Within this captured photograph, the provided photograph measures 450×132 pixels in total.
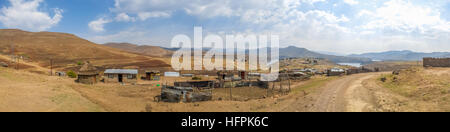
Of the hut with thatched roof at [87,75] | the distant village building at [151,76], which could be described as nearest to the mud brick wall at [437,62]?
the distant village building at [151,76]

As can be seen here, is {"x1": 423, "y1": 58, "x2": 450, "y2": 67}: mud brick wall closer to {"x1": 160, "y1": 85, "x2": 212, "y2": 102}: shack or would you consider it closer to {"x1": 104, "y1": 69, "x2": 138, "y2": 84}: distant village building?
{"x1": 160, "y1": 85, "x2": 212, "y2": 102}: shack

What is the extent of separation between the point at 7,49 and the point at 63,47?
59.8 ft

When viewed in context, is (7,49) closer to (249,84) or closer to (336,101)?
(249,84)

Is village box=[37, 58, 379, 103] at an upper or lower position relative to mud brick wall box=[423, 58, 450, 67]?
lower

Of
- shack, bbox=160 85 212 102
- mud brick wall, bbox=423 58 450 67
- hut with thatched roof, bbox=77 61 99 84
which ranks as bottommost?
shack, bbox=160 85 212 102

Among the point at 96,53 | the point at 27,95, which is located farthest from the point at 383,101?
the point at 96,53

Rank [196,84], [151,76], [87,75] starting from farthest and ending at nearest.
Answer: [151,76] < [87,75] < [196,84]

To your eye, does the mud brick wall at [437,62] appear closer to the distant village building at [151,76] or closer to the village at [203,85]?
the village at [203,85]

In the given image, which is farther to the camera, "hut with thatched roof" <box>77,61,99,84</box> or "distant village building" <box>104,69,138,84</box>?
"distant village building" <box>104,69,138,84</box>

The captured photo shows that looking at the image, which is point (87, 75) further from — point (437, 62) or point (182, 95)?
point (437, 62)

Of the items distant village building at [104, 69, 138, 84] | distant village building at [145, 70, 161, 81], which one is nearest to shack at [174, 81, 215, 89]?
distant village building at [104, 69, 138, 84]

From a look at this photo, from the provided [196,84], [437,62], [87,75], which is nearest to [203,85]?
[196,84]

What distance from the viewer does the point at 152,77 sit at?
→ 42.0 m
